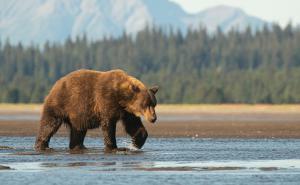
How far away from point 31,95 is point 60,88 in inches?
3547

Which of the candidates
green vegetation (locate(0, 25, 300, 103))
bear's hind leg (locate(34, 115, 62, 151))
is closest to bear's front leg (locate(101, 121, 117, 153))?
bear's hind leg (locate(34, 115, 62, 151))

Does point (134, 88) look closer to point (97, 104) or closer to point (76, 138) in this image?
point (97, 104)

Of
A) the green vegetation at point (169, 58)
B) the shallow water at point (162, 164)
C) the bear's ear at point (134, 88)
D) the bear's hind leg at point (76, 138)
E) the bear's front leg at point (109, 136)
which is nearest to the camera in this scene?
the shallow water at point (162, 164)

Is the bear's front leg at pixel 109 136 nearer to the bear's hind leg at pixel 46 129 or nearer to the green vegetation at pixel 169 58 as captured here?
the bear's hind leg at pixel 46 129

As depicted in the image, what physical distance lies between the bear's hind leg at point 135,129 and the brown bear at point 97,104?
3 centimetres

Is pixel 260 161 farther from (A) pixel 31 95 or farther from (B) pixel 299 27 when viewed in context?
(B) pixel 299 27

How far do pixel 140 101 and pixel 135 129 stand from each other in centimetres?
105

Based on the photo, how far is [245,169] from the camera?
23453 mm

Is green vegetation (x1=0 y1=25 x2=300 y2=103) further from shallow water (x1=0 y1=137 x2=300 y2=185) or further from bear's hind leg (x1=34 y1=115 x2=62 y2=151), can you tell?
bear's hind leg (x1=34 y1=115 x2=62 y2=151)

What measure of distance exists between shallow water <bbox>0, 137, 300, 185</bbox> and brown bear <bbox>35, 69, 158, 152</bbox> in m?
0.65

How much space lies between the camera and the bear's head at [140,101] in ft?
93.5

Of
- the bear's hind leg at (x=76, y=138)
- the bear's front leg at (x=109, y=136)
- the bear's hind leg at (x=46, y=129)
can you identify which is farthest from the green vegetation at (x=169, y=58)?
the bear's front leg at (x=109, y=136)

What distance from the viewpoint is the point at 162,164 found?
24719mm

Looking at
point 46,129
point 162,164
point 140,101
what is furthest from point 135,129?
point 162,164
